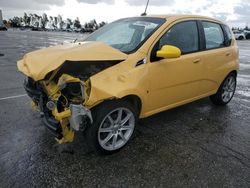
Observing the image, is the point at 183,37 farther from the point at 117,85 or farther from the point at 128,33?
the point at 117,85

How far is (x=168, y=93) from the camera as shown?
4.04 m

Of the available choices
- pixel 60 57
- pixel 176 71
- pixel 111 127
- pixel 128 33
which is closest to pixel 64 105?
pixel 60 57

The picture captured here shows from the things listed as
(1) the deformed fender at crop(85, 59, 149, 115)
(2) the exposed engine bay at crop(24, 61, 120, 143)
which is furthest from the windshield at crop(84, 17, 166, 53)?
(2) the exposed engine bay at crop(24, 61, 120, 143)

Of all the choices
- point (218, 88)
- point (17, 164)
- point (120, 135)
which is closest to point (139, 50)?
point (120, 135)

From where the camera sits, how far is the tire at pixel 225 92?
5.37 metres

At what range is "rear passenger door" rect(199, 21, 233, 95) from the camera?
4656 mm

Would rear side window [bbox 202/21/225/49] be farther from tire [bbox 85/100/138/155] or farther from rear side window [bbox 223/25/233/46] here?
tire [bbox 85/100/138/155]

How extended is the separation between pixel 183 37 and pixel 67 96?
2.10 metres

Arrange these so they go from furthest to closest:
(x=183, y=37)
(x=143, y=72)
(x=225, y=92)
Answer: (x=225, y=92) < (x=183, y=37) < (x=143, y=72)

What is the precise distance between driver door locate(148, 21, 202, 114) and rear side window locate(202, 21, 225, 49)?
1.10ft

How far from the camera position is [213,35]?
4.94m

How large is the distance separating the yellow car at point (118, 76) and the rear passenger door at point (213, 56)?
3 cm

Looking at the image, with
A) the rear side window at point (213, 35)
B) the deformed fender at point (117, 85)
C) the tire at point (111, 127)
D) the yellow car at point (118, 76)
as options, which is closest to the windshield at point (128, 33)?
the yellow car at point (118, 76)

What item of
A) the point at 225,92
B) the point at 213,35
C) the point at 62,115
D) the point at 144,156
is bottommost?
the point at 144,156
